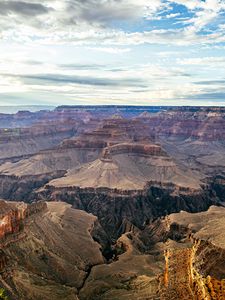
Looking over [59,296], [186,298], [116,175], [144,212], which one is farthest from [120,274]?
[116,175]

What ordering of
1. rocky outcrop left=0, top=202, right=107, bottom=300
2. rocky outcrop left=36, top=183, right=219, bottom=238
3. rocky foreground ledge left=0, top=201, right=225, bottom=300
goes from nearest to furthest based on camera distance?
1. rocky foreground ledge left=0, top=201, right=225, bottom=300
2. rocky outcrop left=0, top=202, right=107, bottom=300
3. rocky outcrop left=36, top=183, right=219, bottom=238

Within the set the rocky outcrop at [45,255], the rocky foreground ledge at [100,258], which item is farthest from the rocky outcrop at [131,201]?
the rocky outcrop at [45,255]

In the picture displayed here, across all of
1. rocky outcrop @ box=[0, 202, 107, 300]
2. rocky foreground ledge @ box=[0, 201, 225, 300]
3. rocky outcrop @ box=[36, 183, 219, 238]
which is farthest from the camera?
rocky outcrop @ box=[36, 183, 219, 238]

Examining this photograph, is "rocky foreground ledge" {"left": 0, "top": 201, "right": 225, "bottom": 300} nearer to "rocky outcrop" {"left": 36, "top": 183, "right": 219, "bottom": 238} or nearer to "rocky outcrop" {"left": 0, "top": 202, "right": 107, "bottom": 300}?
"rocky outcrop" {"left": 0, "top": 202, "right": 107, "bottom": 300}

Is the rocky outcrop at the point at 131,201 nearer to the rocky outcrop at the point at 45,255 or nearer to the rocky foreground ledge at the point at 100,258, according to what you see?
the rocky foreground ledge at the point at 100,258

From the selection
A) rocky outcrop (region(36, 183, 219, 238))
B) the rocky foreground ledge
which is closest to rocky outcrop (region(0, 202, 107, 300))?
the rocky foreground ledge

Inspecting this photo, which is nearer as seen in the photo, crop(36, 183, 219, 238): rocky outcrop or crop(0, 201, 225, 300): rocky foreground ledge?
crop(0, 201, 225, 300): rocky foreground ledge

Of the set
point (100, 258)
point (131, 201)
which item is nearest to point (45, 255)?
point (100, 258)

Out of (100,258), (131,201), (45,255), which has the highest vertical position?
(45,255)

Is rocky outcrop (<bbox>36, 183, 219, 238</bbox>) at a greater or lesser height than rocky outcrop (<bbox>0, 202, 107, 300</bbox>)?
lesser

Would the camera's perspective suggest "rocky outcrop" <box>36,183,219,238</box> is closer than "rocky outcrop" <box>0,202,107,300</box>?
No

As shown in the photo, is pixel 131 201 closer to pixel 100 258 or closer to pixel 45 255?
pixel 100 258
